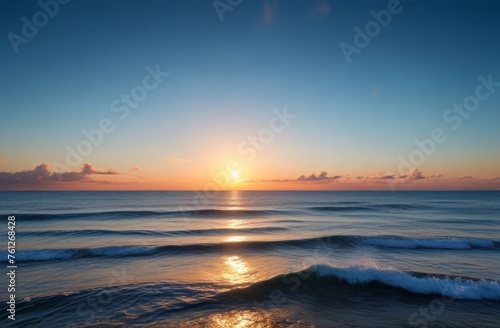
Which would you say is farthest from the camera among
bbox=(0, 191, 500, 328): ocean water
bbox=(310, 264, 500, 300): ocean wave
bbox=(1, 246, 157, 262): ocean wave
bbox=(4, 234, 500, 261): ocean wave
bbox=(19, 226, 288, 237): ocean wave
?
bbox=(19, 226, 288, 237): ocean wave

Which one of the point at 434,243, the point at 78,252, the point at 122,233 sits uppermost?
the point at 78,252

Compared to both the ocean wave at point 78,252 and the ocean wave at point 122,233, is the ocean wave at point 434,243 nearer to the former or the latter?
the ocean wave at point 122,233

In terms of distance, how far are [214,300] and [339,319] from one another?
442 centimetres

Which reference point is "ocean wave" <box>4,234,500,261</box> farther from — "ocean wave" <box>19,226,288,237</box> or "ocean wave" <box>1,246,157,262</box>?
"ocean wave" <box>19,226,288,237</box>

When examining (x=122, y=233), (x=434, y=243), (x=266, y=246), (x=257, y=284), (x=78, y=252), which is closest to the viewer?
(x=257, y=284)

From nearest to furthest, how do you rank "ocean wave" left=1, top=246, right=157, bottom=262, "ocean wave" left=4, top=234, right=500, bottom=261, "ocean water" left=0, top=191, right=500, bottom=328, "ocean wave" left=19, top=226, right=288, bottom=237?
1. "ocean water" left=0, top=191, right=500, bottom=328
2. "ocean wave" left=1, top=246, right=157, bottom=262
3. "ocean wave" left=4, top=234, right=500, bottom=261
4. "ocean wave" left=19, top=226, right=288, bottom=237

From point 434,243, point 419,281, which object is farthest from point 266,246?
point 434,243

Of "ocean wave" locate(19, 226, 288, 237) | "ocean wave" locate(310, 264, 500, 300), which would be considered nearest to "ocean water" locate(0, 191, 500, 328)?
"ocean wave" locate(310, 264, 500, 300)

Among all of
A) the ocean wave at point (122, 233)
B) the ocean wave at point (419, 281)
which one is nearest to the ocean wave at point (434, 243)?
the ocean wave at point (419, 281)

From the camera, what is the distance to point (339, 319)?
9.45m

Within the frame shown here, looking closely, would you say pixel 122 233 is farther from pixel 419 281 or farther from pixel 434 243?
pixel 434 243

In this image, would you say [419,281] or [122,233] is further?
[122,233]

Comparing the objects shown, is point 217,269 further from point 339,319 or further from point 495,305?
point 495,305

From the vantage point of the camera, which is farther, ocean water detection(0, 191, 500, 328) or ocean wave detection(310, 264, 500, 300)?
ocean wave detection(310, 264, 500, 300)
